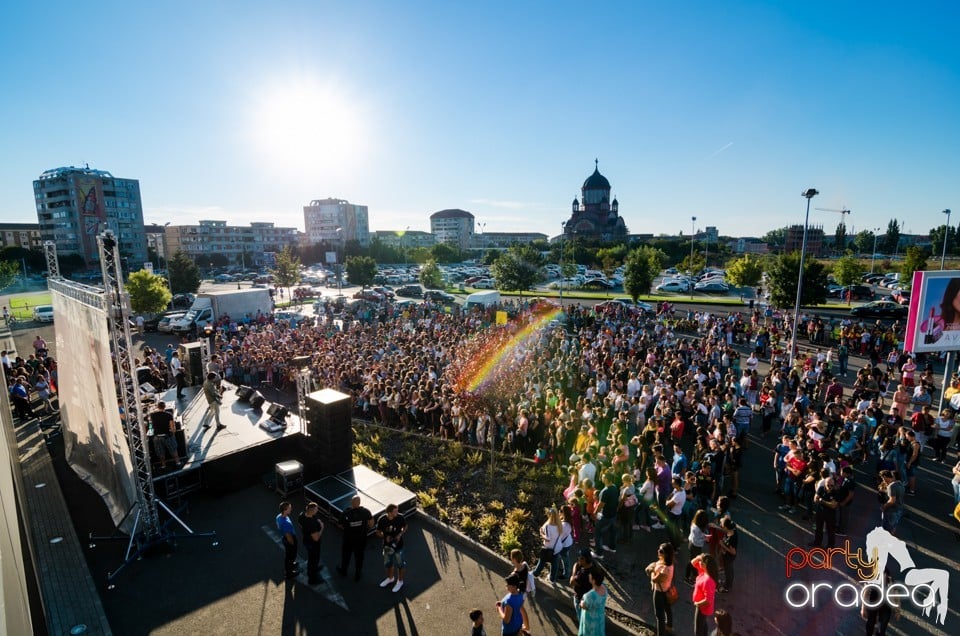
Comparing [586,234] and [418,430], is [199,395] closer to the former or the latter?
[418,430]

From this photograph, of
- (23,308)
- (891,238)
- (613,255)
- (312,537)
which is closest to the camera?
(312,537)

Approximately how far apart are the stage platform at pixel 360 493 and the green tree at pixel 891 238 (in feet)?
434

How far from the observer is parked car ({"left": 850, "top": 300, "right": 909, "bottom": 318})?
28562 mm

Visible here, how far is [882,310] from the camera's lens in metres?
28.9

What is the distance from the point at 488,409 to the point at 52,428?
1320 centimetres

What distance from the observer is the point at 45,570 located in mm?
7879

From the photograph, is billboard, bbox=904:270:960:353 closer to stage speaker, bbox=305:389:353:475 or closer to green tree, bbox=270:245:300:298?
stage speaker, bbox=305:389:353:475

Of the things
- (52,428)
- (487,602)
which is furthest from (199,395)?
(487,602)

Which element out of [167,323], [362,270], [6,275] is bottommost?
[167,323]

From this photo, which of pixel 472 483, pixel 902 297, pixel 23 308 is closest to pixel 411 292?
pixel 23 308

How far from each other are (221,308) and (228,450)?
22211mm

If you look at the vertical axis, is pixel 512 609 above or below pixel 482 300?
below

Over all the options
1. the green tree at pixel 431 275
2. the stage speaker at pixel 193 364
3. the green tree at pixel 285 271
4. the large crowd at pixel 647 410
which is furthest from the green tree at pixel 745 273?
the stage speaker at pixel 193 364

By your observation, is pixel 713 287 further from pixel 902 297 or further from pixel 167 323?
pixel 167 323
